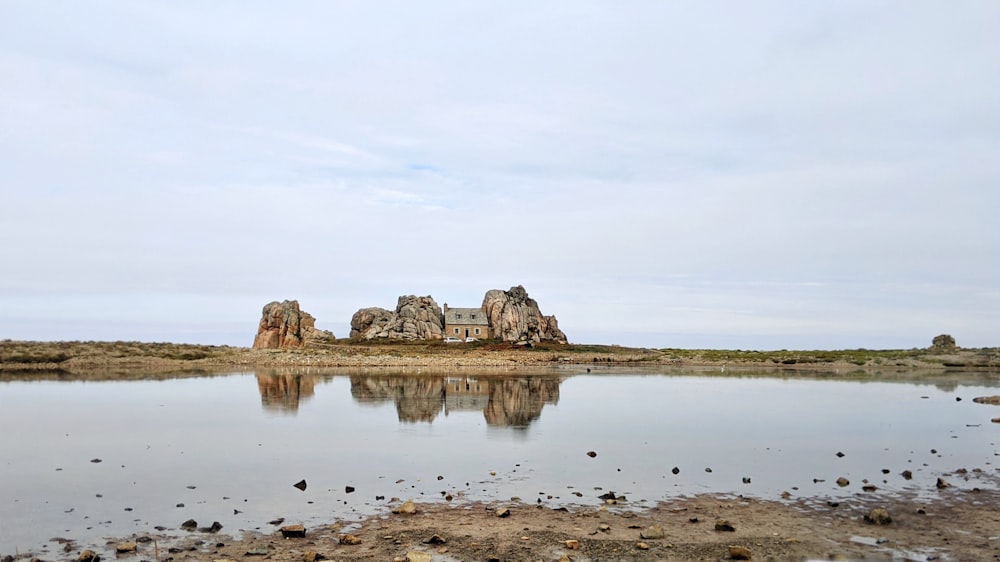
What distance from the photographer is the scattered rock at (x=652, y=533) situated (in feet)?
45.3

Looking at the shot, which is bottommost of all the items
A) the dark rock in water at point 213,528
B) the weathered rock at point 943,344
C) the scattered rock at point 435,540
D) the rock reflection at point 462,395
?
the dark rock in water at point 213,528

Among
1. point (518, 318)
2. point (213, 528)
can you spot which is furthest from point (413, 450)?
point (518, 318)

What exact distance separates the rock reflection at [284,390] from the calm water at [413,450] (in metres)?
0.26

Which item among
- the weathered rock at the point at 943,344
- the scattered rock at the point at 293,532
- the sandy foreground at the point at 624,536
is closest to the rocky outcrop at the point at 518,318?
the weathered rock at the point at 943,344

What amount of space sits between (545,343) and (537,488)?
361 feet

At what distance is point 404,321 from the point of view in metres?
124

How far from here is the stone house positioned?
431 feet

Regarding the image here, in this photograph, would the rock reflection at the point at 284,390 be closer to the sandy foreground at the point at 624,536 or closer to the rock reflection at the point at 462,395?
the rock reflection at the point at 462,395

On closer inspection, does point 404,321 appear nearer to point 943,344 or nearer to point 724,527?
point 943,344

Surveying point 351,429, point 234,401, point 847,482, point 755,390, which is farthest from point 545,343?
point 847,482

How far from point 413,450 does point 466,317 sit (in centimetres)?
10914

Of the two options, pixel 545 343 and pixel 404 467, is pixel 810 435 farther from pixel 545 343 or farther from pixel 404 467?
pixel 545 343

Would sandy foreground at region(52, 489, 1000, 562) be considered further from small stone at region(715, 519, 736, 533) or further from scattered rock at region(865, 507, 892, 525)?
scattered rock at region(865, 507, 892, 525)

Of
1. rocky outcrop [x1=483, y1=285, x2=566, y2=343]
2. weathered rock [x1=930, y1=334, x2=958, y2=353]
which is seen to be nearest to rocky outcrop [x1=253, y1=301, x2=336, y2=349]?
rocky outcrop [x1=483, y1=285, x2=566, y2=343]
